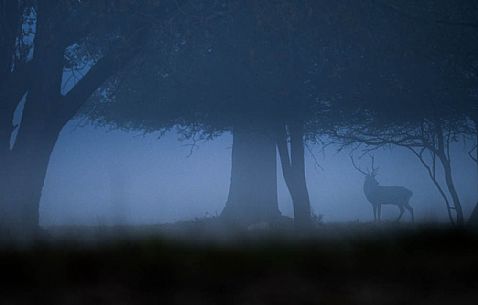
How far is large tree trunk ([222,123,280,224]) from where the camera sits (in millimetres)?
26172

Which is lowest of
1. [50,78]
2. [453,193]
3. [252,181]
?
[453,193]

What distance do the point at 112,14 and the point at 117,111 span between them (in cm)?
1140

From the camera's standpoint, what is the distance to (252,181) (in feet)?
88.2

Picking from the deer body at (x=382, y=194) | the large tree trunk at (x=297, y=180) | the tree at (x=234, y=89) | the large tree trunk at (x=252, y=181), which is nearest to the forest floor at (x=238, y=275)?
the tree at (x=234, y=89)

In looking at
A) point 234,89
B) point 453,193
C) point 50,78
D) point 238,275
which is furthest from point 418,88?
point 238,275

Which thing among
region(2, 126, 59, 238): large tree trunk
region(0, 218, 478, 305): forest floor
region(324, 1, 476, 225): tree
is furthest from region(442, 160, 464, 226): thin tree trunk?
region(2, 126, 59, 238): large tree trunk

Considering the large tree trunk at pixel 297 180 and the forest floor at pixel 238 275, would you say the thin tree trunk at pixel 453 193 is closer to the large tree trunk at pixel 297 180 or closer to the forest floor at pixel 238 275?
the large tree trunk at pixel 297 180

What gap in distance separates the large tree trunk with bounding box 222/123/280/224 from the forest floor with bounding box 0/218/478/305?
18.6 m

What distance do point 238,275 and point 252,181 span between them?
2089cm

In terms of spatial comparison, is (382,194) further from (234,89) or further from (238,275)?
(238,275)

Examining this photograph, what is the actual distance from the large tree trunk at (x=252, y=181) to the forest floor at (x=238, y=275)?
18.6 metres

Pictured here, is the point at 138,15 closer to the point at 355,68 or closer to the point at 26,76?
the point at 26,76

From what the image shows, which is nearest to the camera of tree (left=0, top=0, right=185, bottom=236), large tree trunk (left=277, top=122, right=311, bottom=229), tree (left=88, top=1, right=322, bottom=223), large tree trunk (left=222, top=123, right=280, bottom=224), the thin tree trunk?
tree (left=0, top=0, right=185, bottom=236)

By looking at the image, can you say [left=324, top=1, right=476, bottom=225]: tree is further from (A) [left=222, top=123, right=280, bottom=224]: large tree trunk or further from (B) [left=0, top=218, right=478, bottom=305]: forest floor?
(B) [left=0, top=218, right=478, bottom=305]: forest floor
